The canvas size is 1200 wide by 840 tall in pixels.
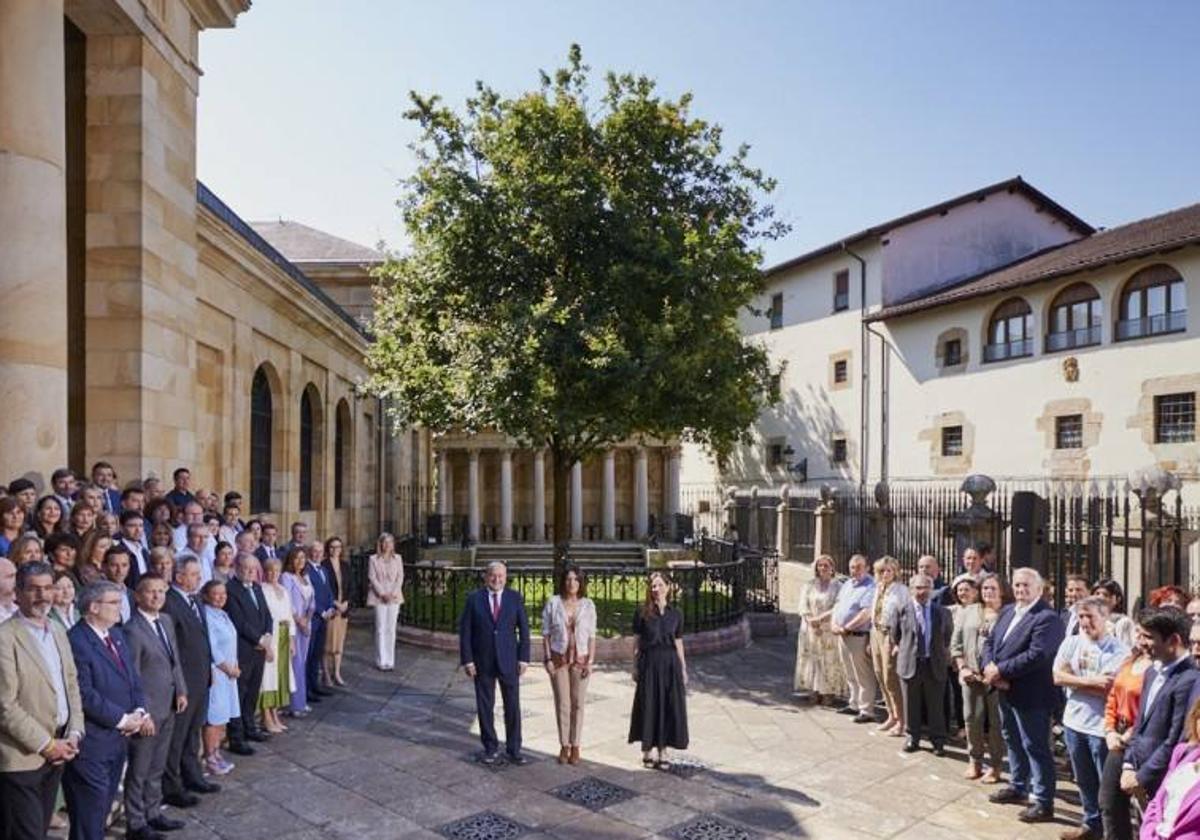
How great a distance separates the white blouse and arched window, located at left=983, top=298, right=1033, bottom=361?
2267 cm

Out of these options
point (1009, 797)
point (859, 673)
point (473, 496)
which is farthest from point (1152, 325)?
point (473, 496)

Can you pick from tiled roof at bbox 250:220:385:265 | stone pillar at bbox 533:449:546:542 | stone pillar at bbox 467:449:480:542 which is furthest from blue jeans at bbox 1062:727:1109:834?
stone pillar at bbox 533:449:546:542

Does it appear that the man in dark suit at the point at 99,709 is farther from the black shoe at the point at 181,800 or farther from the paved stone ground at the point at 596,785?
the black shoe at the point at 181,800

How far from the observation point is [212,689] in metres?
7.16

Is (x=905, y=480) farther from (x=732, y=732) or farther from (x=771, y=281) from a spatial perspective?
(x=732, y=732)

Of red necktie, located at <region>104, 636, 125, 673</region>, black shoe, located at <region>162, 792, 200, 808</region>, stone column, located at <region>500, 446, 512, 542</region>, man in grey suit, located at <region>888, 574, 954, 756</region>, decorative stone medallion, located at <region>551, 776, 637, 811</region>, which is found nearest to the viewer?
red necktie, located at <region>104, 636, 125, 673</region>

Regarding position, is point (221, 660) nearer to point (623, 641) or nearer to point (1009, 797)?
point (623, 641)

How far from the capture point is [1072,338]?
24469mm

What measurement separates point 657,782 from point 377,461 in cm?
1934

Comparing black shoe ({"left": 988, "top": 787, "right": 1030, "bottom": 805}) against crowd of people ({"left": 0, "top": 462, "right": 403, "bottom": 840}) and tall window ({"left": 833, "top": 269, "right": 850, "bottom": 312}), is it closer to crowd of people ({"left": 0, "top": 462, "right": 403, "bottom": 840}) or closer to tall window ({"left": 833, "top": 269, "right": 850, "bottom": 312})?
crowd of people ({"left": 0, "top": 462, "right": 403, "bottom": 840})

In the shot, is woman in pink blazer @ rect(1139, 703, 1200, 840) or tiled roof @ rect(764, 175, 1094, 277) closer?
woman in pink blazer @ rect(1139, 703, 1200, 840)

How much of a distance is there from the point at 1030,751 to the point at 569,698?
3899 mm

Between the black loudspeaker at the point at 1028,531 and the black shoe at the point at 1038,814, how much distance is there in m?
4.07

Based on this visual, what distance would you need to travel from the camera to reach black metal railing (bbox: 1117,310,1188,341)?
21688 millimetres
